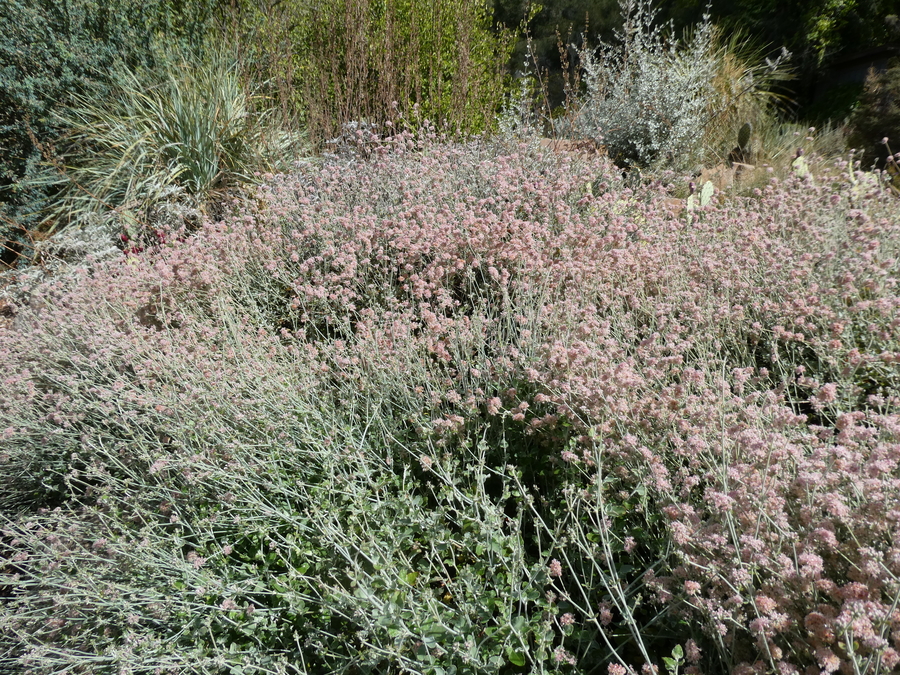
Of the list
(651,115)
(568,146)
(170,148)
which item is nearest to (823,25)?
(651,115)

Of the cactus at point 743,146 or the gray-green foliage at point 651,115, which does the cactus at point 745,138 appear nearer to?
the cactus at point 743,146

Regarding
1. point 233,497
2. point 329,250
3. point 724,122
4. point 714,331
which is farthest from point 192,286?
point 724,122

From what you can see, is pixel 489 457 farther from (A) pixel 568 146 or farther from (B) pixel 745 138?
(B) pixel 745 138

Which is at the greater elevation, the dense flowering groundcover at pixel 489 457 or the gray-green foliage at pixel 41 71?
the gray-green foliage at pixel 41 71

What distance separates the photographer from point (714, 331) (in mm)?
2219

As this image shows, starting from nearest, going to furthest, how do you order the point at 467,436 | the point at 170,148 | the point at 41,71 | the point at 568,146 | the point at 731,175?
the point at 467,436 → the point at 568,146 → the point at 731,175 → the point at 170,148 → the point at 41,71

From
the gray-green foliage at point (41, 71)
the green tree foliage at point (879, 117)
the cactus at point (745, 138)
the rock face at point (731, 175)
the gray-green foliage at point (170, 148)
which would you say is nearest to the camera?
the rock face at point (731, 175)

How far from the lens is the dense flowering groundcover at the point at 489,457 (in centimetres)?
133

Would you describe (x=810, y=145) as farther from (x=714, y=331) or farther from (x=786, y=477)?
(x=786, y=477)

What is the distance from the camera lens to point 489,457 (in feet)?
7.36

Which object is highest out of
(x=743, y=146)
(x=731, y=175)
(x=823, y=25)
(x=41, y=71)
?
(x=823, y=25)

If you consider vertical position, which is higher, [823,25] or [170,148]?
[823,25]

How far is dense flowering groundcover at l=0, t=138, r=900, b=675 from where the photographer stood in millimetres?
1326

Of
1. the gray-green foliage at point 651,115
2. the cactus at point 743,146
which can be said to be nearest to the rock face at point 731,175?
the gray-green foliage at point 651,115
